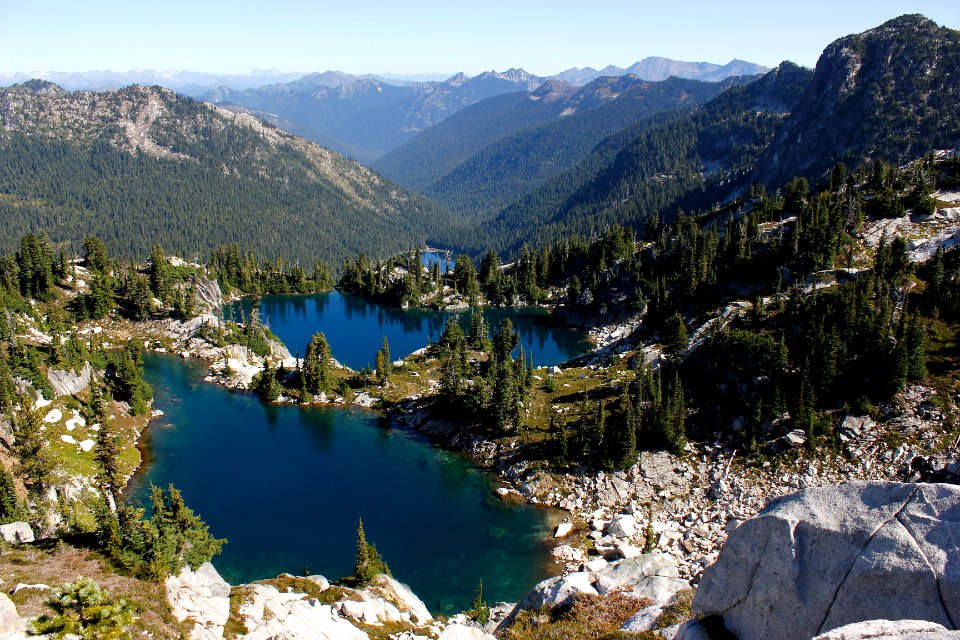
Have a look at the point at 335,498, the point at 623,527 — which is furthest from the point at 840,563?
the point at 335,498

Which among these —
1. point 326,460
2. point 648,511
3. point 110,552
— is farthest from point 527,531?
point 110,552

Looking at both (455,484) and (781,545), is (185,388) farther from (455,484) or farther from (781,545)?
(781,545)

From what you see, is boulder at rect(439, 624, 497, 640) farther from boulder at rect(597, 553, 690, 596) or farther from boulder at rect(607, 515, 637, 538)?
boulder at rect(607, 515, 637, 538)

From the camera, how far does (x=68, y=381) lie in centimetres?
10200

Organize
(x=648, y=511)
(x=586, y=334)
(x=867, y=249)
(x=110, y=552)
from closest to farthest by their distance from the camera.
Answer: (x=110, y=552), (x=648, y=511), (x=867, y=249), (x=586, y=334)

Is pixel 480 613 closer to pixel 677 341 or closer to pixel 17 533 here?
pixel 17 533

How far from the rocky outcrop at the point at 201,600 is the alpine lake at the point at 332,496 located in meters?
17.2

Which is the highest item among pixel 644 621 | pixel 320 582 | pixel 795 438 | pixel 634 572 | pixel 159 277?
pixel 159 277

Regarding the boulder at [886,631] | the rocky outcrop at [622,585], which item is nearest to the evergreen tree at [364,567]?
the rocky outcrop at [622,585]

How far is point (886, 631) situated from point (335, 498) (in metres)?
77.9

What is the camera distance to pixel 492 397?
98.6 meters

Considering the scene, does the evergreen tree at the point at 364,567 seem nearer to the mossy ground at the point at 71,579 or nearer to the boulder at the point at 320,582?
the boulder at the point at 320,582

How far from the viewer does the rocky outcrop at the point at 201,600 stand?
122ft

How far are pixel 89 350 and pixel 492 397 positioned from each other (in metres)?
83.7
